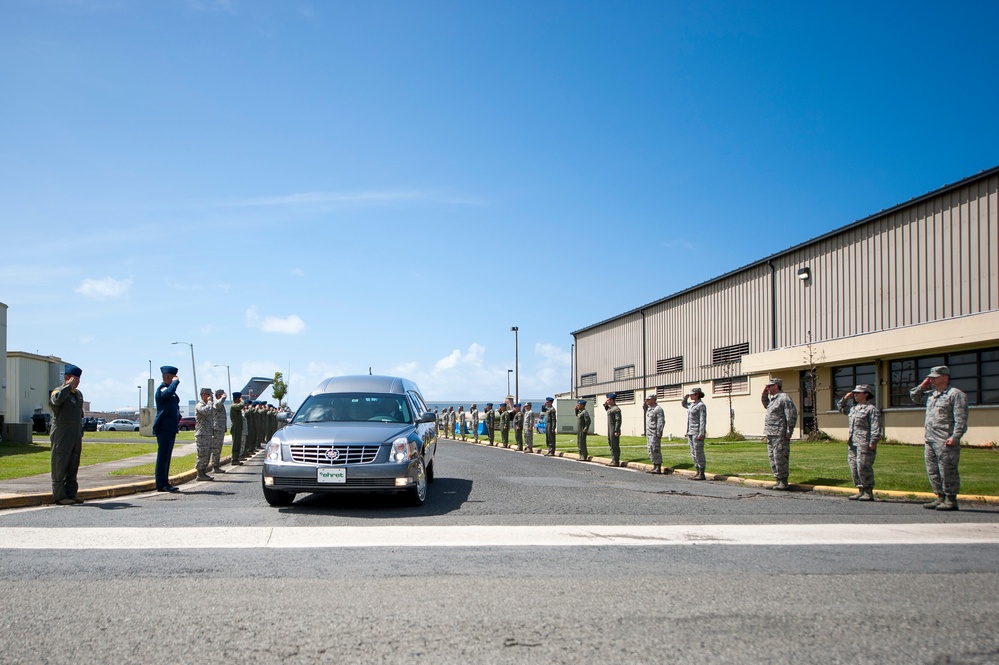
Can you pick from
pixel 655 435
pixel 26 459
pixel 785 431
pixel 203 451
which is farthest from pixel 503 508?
pixel 26 459

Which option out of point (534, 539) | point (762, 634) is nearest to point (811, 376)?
point (534, 539)

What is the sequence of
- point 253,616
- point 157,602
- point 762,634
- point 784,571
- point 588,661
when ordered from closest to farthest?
point 588,661
point 762,634
point 253,616
point 157,602
point 784,571

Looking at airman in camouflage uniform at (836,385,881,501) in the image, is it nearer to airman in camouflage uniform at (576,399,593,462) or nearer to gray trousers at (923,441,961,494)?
gray trousers at (923,441,961,494)

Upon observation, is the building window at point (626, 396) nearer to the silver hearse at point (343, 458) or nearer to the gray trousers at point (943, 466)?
the gray trousers at point (943, 466)

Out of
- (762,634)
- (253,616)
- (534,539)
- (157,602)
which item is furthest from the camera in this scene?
(534,539)

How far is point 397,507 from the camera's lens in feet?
35.3

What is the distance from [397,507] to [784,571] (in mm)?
5681

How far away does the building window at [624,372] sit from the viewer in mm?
48250

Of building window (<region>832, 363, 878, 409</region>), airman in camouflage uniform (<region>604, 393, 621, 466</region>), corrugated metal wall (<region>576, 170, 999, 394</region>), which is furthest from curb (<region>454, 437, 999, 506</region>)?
corrugated metal wall (<region>576, 170, 999, 394</region>)

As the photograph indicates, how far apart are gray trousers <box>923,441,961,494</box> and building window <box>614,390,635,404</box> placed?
35.5 meters

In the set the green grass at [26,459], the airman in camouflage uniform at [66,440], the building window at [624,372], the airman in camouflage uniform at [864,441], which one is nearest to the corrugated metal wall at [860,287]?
the building window at [624,372]

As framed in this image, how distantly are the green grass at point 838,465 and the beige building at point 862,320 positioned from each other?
298 cm

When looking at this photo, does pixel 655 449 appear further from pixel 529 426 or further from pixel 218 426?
pixel 529 426

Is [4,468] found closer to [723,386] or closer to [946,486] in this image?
[946,486]
